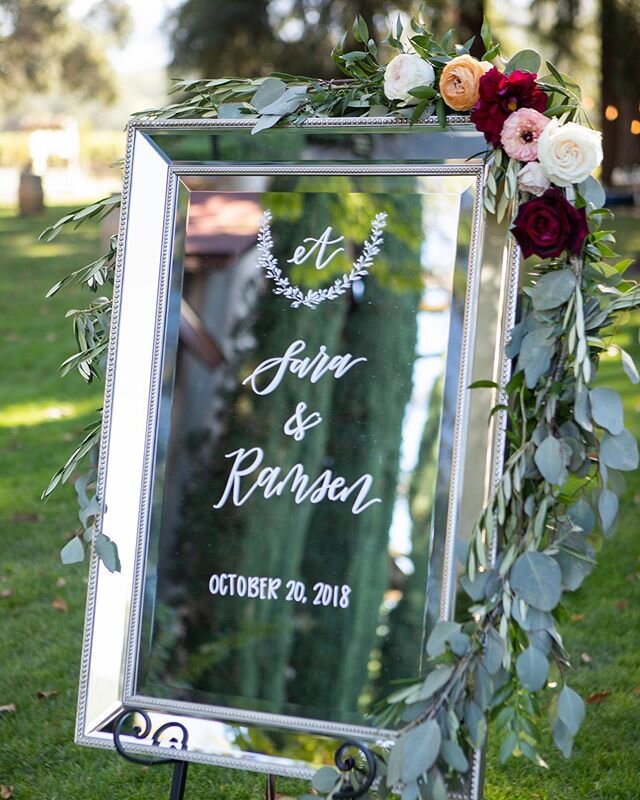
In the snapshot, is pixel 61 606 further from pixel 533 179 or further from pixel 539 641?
pixel 533 179

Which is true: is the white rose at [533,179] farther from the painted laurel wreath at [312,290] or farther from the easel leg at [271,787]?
the easel leg at [271,787]

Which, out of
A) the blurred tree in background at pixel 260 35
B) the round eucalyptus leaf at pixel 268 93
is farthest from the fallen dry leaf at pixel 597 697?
the blurred tree in background at pixel 260 35

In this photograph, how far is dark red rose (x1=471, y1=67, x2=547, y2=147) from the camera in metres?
1.79

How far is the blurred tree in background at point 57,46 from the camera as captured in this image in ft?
66.8

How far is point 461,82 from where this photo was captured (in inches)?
72.1

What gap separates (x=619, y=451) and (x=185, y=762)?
1096 millimetres

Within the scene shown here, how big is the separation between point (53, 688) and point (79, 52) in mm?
22284

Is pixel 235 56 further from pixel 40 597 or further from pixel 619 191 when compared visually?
pixel 40 597

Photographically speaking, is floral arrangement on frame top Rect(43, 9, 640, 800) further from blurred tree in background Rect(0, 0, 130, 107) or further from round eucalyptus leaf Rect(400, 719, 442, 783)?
blurred tree in background Rect(0, 0, 130, 107)

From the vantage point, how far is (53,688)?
3447 millimetres

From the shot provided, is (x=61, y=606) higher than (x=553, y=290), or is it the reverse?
(x=553, y=290)

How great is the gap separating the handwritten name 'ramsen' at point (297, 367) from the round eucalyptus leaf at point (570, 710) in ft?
2.38

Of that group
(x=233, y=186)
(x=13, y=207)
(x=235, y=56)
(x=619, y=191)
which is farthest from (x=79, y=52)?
(x=233, y=186)

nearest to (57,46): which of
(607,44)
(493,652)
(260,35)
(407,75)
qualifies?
(260,35)
